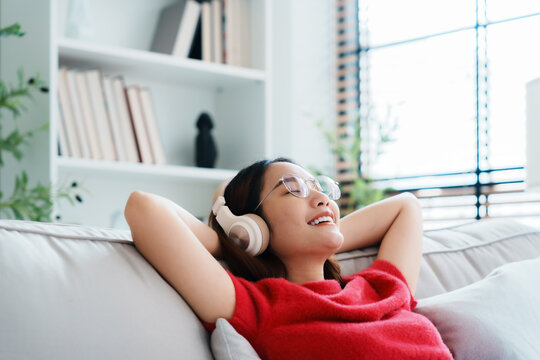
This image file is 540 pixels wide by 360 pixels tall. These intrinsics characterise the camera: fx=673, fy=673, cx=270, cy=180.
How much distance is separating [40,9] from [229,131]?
103 centimetres

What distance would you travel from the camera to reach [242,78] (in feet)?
9.74

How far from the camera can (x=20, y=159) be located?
229cm

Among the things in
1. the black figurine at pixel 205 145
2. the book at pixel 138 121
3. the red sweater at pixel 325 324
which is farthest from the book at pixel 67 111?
the red sweater at pixel 325 324

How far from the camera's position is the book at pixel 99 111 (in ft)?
8.47

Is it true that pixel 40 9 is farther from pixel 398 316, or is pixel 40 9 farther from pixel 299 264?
pixel 398 316

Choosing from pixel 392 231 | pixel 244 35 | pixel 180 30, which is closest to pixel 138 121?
pixel 180 30

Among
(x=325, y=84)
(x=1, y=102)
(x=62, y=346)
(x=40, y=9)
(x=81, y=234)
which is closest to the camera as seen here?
(x=62, y=346)

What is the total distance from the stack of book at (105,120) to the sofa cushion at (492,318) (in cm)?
161

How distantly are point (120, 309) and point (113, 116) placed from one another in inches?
69.2

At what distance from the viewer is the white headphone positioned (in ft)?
4.06

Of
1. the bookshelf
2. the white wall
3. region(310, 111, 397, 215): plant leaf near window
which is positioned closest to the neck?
the bookshelf

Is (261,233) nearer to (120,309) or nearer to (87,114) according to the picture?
(120,309)

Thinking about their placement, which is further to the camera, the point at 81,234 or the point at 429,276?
the point at 429,276

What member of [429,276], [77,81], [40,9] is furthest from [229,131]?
[429,276]
